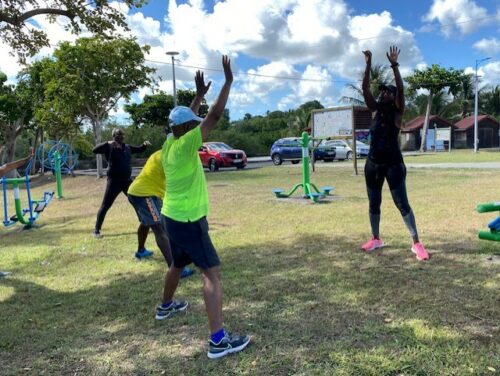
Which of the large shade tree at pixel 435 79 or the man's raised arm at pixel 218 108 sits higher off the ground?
the large shade tree at pixel 435 79

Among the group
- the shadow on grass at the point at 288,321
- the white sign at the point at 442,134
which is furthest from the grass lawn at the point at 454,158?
the shadow on grass at the point at 288,321

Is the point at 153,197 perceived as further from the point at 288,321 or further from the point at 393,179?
the point at 393,179

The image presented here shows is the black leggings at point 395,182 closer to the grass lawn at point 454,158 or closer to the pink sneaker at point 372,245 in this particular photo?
the pink sneaker at point 372,245

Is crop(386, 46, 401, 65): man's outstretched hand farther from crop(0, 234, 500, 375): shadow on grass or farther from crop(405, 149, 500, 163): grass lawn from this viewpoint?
crop(405, 149, 500, 163): grass lawn

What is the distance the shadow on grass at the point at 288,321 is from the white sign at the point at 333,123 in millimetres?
11515

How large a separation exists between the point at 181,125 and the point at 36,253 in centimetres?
465

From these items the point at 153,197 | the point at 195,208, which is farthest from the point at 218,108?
the point at 153,197

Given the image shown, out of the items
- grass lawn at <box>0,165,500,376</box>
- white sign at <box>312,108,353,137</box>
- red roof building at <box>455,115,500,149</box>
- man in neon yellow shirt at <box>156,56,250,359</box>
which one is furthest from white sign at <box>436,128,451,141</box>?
man in neon yellow shirt at <box>156,56,250,359</box>

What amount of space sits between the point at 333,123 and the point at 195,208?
14262 millimetres

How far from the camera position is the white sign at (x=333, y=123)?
16.6 metres

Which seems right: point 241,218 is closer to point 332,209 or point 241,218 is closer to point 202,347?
point 332,209

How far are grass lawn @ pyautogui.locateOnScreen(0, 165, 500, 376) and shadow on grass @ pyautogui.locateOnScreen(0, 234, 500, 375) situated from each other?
0.04 feet

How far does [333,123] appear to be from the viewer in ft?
56.0

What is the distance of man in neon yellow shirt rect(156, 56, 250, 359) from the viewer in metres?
3.31
